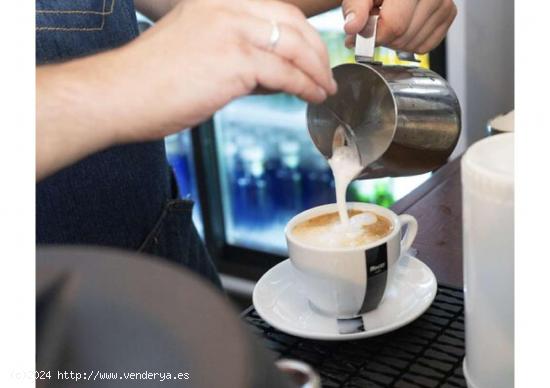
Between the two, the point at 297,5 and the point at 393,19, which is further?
the point at 297,5

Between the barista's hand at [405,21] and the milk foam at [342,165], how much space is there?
0.43ft

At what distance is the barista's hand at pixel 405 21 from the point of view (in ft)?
2.89

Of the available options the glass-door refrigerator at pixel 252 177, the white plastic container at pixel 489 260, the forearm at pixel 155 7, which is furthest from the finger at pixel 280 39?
the glass-door refrigerator at pixel 252 177

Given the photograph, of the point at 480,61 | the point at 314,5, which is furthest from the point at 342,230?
the point at 480,61

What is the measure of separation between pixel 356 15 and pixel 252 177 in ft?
6.13

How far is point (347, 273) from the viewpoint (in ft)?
2.63

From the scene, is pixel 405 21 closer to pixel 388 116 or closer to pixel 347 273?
pixel 388 116

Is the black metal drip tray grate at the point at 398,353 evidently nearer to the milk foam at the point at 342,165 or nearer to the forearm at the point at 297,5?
the milk foam at the point at 342,165

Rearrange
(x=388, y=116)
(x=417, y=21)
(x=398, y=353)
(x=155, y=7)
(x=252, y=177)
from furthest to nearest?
(x=252, y=177) → (x=155, y=7) → (x=417, y=21) → (x=388, y=116) → (x=398, y=353)

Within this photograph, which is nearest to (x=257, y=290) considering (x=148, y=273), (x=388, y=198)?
(x=148, y=273)
